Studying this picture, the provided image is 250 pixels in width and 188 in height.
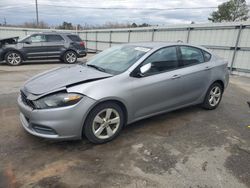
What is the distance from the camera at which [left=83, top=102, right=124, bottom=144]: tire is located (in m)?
3.26

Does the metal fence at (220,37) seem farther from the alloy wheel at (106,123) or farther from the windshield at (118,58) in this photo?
the alloy wheel at (106,123)

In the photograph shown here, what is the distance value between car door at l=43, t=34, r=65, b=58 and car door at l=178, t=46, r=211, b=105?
9581mm

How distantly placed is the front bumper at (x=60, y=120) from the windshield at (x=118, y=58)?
882mm

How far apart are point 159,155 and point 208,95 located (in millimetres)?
2331

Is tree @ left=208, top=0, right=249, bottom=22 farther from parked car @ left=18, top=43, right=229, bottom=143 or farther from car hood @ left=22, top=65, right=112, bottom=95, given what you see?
car hood @ left=22, top=65, right=112, bottom=95

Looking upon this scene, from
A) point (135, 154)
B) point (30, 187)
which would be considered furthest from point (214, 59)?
point (30, 187)

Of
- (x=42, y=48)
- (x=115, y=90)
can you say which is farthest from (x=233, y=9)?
(x=115, y=90)

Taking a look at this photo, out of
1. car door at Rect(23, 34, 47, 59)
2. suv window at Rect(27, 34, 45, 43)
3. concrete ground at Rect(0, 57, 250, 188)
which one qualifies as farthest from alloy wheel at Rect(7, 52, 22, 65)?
concrete ground at Rect(0, 57, 250, 188)

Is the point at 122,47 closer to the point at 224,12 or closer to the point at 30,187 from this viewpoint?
the point at 30,187

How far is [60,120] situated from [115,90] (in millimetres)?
882

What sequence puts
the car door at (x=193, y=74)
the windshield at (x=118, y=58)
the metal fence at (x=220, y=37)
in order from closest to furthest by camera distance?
1. the windshield at (x=118, y=58)
2. the car door at (x=193, y=74)
3. the metal fence at (x=220, y=37)

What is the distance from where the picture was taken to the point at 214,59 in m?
5.01

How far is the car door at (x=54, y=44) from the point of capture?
40.6ft

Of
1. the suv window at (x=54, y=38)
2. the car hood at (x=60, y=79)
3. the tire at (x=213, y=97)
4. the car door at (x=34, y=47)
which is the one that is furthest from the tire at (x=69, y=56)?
the tire at (x=213, y=97)
